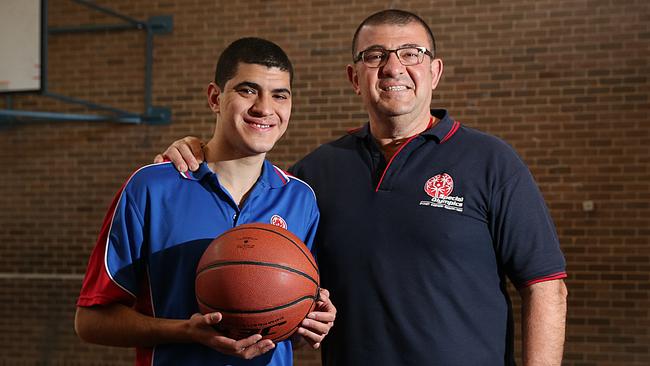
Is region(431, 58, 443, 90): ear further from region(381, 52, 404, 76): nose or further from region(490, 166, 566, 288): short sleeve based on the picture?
region(490, 166, 566, 288): short sleeve

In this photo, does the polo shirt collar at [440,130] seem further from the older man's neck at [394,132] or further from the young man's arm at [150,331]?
the young man's arm at [150,331]

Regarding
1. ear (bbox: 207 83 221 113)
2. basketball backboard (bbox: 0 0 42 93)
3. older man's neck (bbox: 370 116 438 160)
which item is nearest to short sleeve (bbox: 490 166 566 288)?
older man's neck (bbox: 370 116 438 160)

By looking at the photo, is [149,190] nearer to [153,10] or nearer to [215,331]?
[215,331]

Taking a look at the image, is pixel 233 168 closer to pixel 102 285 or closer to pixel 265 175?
pixel 265 175

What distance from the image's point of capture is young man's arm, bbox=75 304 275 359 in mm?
1898

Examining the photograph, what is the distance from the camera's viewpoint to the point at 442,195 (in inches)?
93.4

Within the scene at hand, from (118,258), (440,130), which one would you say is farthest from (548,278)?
(118,258)

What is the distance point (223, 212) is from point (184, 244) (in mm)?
163

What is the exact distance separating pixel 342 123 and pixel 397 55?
386 cm

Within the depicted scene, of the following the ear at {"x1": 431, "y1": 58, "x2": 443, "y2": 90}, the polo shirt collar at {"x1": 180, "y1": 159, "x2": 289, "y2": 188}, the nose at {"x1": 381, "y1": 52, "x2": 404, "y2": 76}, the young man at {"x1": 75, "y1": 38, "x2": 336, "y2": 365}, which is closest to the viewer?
the young man at {"x1": 75, "y1": 38, "x2": 336, "y2": 365}

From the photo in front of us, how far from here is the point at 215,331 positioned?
191cm

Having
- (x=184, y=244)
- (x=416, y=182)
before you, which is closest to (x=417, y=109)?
(x=416, y=182)

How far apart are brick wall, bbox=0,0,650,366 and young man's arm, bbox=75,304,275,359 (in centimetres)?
430

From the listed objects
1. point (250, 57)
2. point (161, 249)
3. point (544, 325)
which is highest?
point (250, 57)
